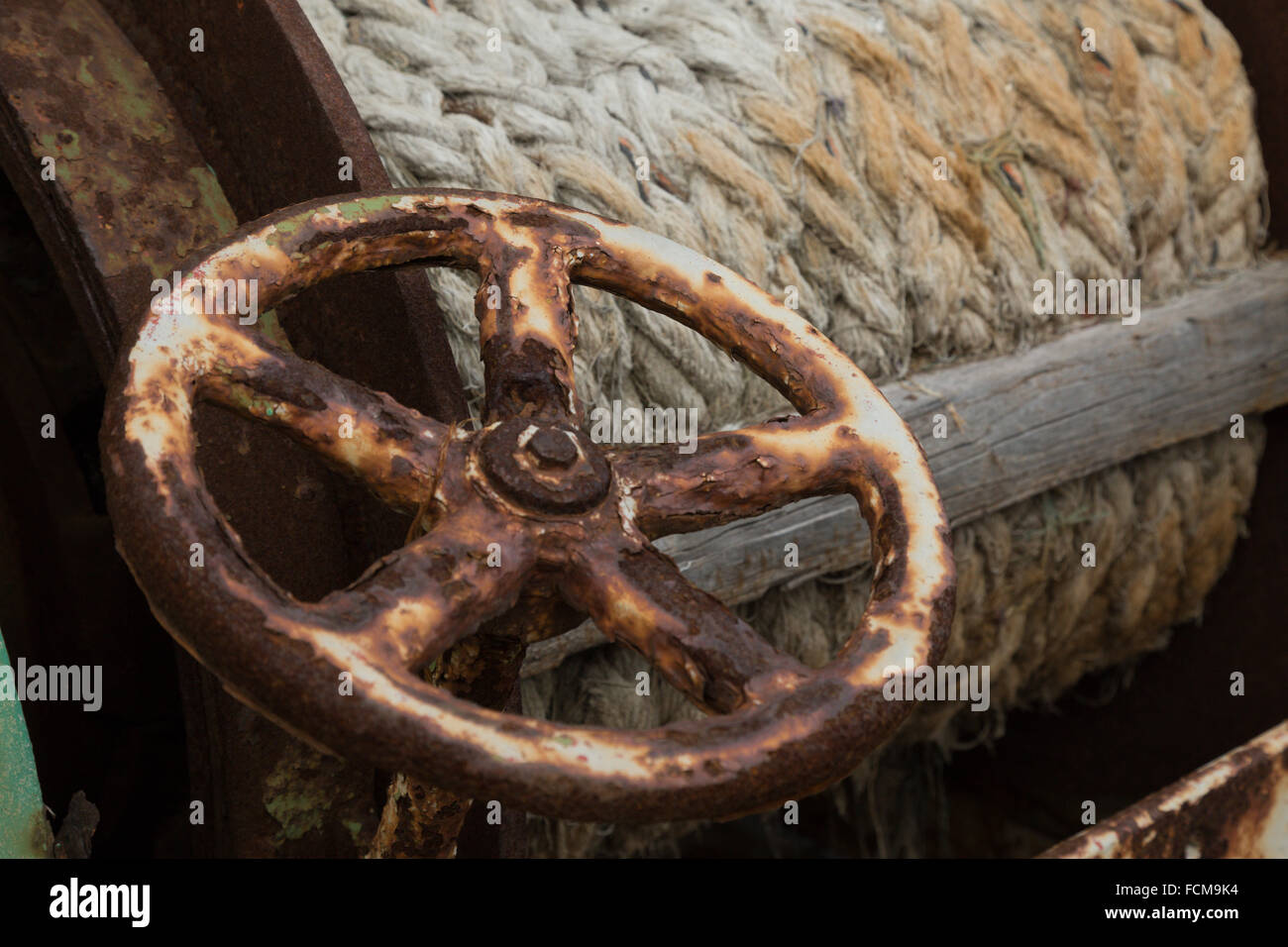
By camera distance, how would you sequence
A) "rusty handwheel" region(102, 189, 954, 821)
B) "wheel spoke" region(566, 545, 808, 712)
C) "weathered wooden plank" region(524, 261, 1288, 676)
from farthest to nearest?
"weathered wooden plank" region(524, 261, 1288, 676) < "wheel spoke" region(566, 545, 808, 712) < "rusty handwheel" region(102, 189, 954, 821)

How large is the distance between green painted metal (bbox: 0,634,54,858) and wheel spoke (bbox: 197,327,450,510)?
0.78 feet

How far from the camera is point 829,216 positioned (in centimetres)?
153

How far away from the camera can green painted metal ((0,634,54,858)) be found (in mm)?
862

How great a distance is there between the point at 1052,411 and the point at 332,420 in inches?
44.4

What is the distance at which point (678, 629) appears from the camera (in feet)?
2.61

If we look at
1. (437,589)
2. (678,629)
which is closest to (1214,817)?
(678,629)

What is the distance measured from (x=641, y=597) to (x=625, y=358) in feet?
1.99

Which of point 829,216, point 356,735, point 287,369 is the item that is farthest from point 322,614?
point 829,216

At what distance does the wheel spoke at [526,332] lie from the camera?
0.88 metres

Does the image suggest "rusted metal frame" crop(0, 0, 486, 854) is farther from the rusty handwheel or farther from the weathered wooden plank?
the weathered wooden plank

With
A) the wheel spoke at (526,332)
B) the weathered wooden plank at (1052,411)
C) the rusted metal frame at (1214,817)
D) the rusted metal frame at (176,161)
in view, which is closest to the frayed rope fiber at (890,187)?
the weathered wooden plank at (1052,411)

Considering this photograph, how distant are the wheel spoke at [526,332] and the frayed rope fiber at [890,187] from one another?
338 millimetres

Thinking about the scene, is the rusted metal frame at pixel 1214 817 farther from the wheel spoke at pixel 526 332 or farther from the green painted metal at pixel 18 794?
the green painted metal at pixel 18 794

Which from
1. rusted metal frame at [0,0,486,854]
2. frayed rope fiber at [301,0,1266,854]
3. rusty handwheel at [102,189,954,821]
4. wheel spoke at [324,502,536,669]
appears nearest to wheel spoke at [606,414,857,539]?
rusty handwheel at [102,189,954,821]
